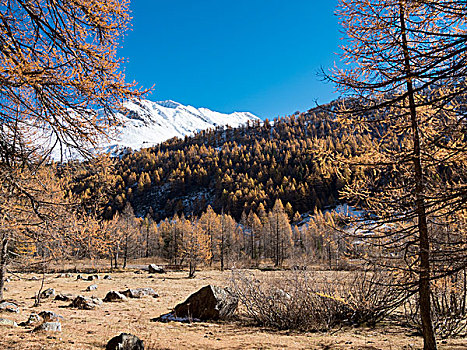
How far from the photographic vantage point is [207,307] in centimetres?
1111

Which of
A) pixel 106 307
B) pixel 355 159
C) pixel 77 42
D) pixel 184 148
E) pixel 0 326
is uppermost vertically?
pixel 184 148

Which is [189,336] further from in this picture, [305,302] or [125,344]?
[305,302]

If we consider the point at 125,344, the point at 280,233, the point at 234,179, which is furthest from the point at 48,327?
the point at 234,179

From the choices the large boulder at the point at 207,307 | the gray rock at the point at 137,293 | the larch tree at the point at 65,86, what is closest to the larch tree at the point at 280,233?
the gray rock at the point at 137,293

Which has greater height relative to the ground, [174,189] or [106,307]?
[174,189]

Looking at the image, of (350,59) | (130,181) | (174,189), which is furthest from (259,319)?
(130,181)

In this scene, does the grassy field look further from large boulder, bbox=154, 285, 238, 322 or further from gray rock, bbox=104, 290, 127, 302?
gray rock, bbox=104, 290, 127, 302

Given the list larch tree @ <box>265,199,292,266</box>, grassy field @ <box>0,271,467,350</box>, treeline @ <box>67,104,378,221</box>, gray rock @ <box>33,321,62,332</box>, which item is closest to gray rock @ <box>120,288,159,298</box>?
grassy field @ <box>0,271,467,350</box>

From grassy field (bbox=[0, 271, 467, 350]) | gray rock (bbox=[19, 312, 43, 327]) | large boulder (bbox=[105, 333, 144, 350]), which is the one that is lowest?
grassy field (bbox=[0, 271, 467, 350])

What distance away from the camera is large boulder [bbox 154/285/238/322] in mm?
11000

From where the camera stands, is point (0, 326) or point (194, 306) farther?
point (194, 306)

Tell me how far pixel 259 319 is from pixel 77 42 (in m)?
10.1

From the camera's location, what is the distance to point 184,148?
197 m

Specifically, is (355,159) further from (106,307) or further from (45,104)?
(106,307)
